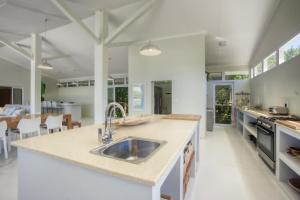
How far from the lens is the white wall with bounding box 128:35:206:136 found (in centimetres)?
502

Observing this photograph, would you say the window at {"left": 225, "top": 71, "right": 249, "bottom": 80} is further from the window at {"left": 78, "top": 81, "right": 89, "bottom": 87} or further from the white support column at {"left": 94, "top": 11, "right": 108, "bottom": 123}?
the window at {"left": 78, "top": 81, "right": 89, "bottom": 87}

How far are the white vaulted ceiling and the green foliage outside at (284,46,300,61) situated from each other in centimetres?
112

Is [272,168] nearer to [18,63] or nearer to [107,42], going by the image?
[107,42]

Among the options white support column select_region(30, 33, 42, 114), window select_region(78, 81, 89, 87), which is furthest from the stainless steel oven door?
window select_region(78, 81, 89, 87)

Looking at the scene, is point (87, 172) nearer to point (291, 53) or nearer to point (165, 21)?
point (291, 53)

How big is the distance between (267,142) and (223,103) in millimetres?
4574

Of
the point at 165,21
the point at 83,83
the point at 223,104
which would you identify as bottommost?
the point at 223,104

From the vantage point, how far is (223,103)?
23.6ft

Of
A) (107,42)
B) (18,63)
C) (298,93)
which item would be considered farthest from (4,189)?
(18,63)

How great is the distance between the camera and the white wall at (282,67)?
2.87 m

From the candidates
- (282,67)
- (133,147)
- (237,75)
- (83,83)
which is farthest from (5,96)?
(282,67)

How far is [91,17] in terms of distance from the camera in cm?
474

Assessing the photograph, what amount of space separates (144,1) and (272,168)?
13.8 feet

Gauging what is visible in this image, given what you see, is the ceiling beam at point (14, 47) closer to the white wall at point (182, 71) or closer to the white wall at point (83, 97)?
the white wall at point (182, 71)
